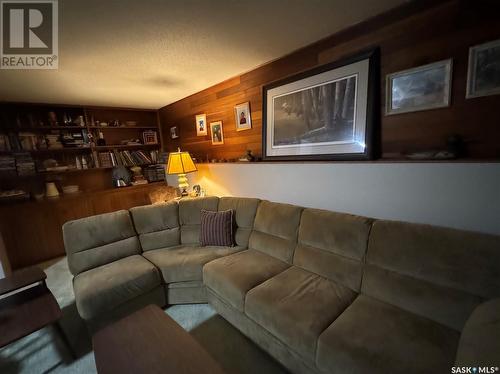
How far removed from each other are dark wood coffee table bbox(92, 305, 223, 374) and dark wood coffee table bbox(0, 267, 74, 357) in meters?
0.46

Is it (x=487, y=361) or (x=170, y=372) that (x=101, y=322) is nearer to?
(x=170, y=372)

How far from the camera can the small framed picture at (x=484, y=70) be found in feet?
4.21

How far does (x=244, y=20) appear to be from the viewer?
1593 mm

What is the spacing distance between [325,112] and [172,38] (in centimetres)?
139

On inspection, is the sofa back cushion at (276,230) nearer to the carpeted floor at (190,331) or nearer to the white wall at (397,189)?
the white wall at (397,189)

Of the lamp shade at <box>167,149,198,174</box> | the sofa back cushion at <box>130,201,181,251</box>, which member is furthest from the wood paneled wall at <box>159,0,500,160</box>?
the sofa back cushion at <box>130,201,181,251</box>

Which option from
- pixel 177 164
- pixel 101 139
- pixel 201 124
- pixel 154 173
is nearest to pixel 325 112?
pixel 177 164

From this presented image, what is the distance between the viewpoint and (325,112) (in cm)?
202

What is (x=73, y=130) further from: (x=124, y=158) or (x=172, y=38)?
(x=172, y=38)

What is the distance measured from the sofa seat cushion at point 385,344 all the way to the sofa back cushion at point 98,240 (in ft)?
6.50

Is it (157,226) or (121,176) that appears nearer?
(157,226)

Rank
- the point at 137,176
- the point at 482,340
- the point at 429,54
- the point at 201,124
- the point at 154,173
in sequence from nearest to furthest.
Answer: the point at 482,340 → the point at 429,54 → the point at 201,124 → the point at 137,176 → the point at 154,173

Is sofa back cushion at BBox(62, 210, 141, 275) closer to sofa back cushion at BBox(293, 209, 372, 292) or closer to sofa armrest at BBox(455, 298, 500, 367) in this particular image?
sofa back cushion at BBox(293, 209, 372, 292)

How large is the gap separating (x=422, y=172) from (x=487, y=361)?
109 cm
